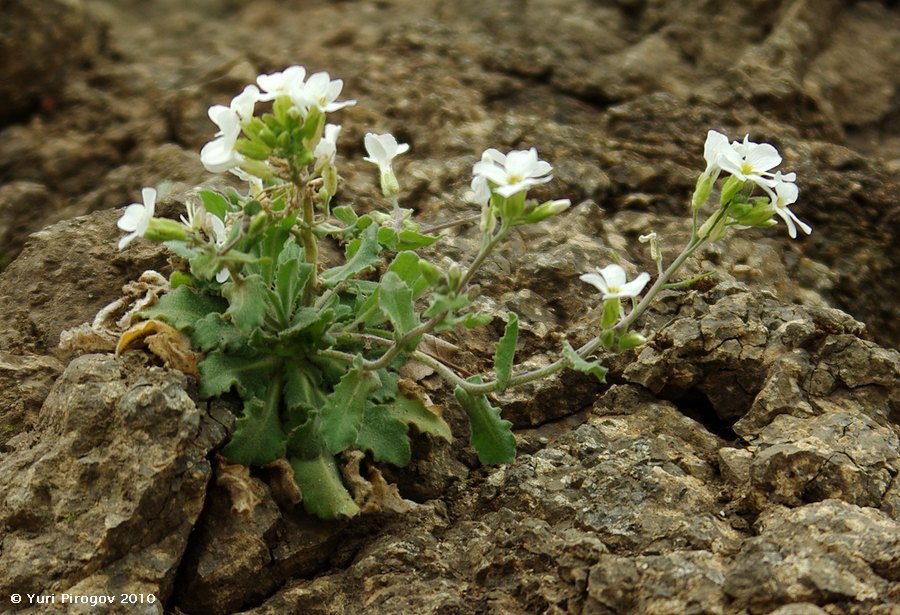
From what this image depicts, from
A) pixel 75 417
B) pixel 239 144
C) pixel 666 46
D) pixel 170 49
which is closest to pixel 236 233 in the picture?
pixel 239 144

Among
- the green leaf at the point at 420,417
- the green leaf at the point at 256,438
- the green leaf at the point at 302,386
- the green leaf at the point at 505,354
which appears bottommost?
the green leaf at the point at 420,417

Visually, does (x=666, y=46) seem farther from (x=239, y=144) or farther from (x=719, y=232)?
(x=239, y=144)

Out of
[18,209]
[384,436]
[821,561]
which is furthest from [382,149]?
[18,209]

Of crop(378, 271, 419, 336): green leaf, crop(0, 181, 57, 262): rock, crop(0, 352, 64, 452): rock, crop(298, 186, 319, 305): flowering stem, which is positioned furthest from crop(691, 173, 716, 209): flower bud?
crop(0, 181, 57, 262): rock

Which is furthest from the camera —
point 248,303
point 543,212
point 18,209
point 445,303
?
point 18,209

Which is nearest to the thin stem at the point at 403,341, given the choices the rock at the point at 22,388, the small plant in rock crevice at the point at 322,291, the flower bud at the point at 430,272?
the small plant in rock crevice at the point at 322,291

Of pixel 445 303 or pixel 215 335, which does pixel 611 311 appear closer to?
pixel 445 303

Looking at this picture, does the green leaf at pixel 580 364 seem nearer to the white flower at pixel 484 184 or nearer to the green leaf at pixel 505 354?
the green leaf at pixel 505 354
